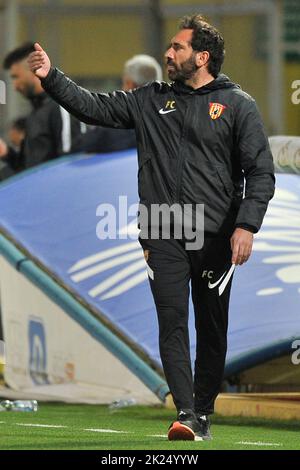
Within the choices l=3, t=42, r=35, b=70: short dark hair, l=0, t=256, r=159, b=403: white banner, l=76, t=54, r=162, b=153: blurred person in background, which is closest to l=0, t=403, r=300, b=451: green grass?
l=0, t=256, r=159, b=403: white banner

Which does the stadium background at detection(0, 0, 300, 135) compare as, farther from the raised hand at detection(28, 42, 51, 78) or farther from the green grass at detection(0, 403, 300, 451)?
the raised hand at detection(28, 42, 51, 78)

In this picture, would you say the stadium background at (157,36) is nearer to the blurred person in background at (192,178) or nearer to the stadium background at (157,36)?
the stadium background at (157,36)

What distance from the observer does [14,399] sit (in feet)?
37.8

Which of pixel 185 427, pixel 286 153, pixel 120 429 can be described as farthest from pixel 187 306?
pixel 286 153

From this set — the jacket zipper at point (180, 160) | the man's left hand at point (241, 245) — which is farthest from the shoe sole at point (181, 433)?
the jacket zipper at point (180, 160)

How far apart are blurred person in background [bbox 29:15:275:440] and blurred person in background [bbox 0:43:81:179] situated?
4.98 m

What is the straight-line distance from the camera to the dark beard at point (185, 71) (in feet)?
26.9

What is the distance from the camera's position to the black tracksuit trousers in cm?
804

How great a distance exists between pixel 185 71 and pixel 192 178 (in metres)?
0.52

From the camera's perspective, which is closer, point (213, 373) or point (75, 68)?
point (213, 373)
